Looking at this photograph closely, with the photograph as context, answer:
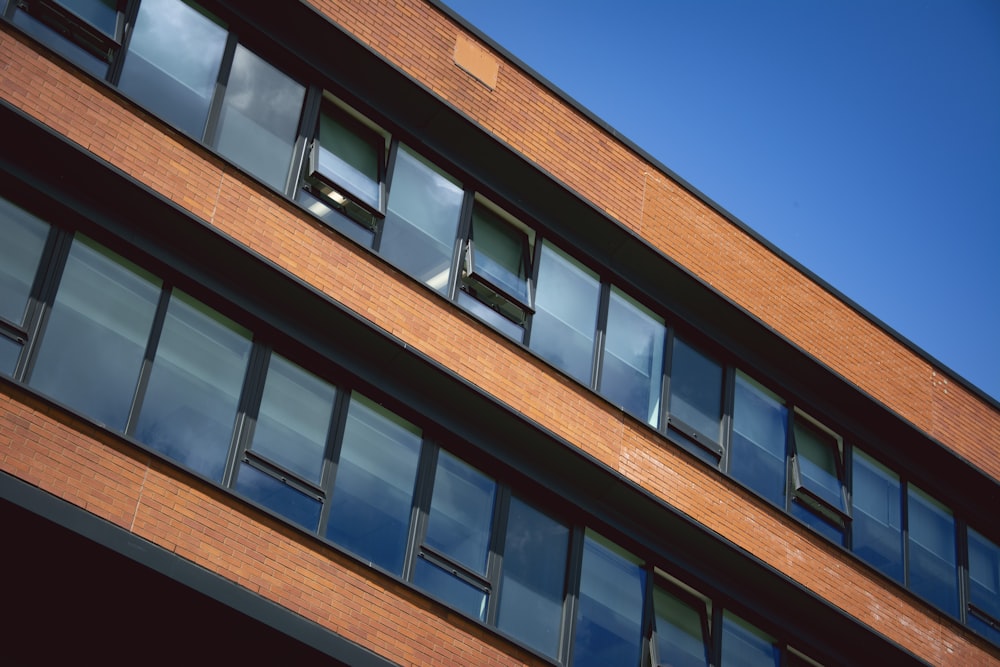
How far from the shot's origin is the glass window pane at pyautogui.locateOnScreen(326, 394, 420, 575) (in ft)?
49.7

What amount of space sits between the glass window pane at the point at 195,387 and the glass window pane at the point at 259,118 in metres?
1.88

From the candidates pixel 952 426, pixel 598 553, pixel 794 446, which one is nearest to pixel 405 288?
pixel 598 553

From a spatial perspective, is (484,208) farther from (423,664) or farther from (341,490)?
(423,664)

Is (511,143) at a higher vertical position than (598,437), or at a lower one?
higher

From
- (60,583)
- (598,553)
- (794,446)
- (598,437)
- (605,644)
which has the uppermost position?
(794,446)

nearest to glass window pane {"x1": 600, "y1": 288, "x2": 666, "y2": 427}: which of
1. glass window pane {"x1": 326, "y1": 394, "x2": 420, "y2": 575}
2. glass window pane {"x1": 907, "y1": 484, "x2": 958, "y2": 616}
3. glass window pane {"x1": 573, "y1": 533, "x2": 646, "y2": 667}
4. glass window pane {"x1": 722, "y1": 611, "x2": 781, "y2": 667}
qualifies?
glass window pane {"x1": 573, "y1": 533, "x2": 646, "y2": 667}

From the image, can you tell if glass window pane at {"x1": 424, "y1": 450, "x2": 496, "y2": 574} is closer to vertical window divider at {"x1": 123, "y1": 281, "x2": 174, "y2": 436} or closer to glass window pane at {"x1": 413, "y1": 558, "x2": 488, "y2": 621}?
glass window pane at {"x1": 413, "y1": 558, "x2": 488, "y2": 621}

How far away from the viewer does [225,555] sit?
44.8ft

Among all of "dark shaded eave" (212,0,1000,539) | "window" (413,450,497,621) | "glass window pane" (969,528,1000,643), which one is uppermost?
"dark shaded eave" (212,0,1000,539)

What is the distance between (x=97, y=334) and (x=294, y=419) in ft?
7.62

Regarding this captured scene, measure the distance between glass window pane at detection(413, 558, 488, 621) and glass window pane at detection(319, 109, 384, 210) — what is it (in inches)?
170

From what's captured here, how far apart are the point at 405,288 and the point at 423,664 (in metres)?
4.28

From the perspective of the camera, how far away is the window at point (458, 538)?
51.3 ft

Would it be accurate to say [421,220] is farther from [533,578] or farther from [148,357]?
[533,578]
